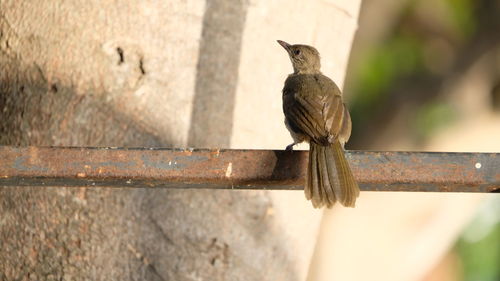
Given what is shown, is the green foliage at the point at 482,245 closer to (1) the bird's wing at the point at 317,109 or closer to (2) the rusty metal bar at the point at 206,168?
(1) the bird's wing at the point at 317,109

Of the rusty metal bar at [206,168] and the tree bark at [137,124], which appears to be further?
the tree bark at [137,124]

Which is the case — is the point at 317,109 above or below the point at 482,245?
above

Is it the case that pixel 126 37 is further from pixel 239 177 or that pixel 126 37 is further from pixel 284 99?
pixel 239 177

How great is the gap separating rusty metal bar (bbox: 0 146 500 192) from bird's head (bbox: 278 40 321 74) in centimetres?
131

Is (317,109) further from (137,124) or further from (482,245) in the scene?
(482,245)

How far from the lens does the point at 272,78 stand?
4180mm

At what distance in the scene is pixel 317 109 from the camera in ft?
14.4

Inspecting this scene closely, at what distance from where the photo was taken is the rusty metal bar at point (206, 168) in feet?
9.50

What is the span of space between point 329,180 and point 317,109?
2.85 feet

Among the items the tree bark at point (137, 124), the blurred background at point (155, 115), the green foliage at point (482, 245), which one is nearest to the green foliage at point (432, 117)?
the blurred background at point (155, 115)

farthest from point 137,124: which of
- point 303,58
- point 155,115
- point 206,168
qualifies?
point 303,58

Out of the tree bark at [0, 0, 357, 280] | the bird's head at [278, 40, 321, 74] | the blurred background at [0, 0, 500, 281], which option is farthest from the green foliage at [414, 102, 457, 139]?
the tree bark at [0, 0, 357, 280]

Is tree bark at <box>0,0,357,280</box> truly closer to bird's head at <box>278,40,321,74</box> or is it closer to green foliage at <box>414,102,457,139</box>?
bird's head at <box>278,40,321,74</box>

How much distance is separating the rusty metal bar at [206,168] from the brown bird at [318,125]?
0.81 ft
